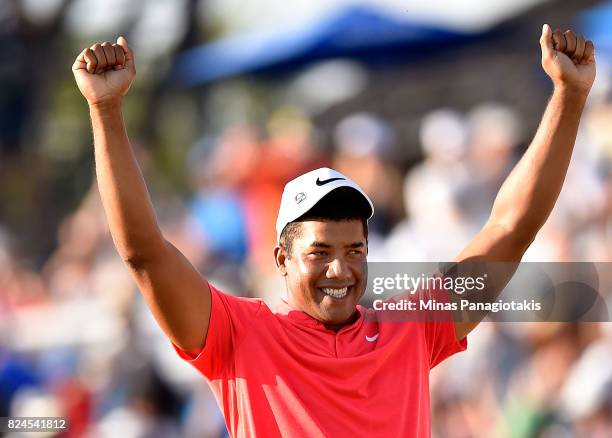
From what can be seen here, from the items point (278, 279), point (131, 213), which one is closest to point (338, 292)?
point (131, 213)

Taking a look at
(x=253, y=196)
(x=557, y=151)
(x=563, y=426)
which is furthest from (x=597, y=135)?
(x=557, y=151)

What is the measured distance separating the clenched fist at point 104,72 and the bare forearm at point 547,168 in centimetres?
114

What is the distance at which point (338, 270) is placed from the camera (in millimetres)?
3303

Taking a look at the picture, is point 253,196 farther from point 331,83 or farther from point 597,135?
point 597,135

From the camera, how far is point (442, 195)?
6934mm

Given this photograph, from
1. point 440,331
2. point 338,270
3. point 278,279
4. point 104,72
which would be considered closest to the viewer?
point 104,72

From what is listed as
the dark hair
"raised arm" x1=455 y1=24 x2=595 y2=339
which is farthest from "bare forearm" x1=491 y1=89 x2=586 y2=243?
the dark hair

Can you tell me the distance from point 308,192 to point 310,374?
513mm

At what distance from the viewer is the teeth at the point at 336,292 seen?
11.0 ft

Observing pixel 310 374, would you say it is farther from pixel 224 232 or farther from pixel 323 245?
pixel 224 232

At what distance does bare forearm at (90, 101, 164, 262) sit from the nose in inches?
19.8

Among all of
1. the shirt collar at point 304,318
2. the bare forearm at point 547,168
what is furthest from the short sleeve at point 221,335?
the bare forearm at point 547,168

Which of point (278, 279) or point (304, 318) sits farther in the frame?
point (278, 279)

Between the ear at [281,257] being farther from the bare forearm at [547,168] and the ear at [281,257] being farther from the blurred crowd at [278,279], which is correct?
the blurred crowd at [278,279]
